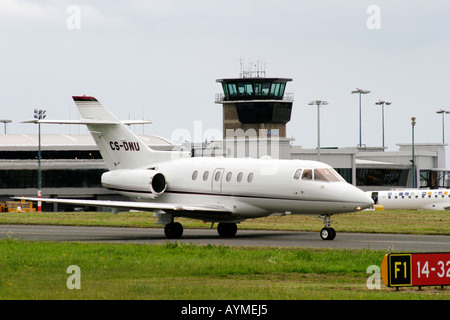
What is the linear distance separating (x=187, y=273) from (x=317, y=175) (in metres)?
12.4

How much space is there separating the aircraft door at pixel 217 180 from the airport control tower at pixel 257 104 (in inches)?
2398

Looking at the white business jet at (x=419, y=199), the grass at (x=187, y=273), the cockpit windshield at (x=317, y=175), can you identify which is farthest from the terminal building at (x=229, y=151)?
the grass at (x=187, y=273)

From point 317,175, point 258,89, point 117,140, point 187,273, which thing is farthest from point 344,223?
point 258,89

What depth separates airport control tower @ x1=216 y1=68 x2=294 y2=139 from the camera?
311 feet

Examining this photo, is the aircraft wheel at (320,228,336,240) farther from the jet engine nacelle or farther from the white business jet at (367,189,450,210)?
the white business jet at (367,189,450,210)

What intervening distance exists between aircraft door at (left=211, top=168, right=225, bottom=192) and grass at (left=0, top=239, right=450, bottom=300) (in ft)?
24.3

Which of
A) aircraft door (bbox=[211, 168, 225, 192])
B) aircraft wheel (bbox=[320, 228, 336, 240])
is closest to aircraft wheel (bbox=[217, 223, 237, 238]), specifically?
aircraft door (bbox=[211, 168, 225, 192])

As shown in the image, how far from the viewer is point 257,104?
311 feet

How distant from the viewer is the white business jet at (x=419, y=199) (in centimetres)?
7194

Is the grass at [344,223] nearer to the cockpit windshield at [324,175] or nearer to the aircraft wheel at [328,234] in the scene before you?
the aircraft wheel at [328,234]

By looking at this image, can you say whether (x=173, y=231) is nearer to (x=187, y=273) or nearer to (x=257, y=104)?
(x=187, y=273)

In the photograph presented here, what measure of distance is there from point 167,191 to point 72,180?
6516 cm
